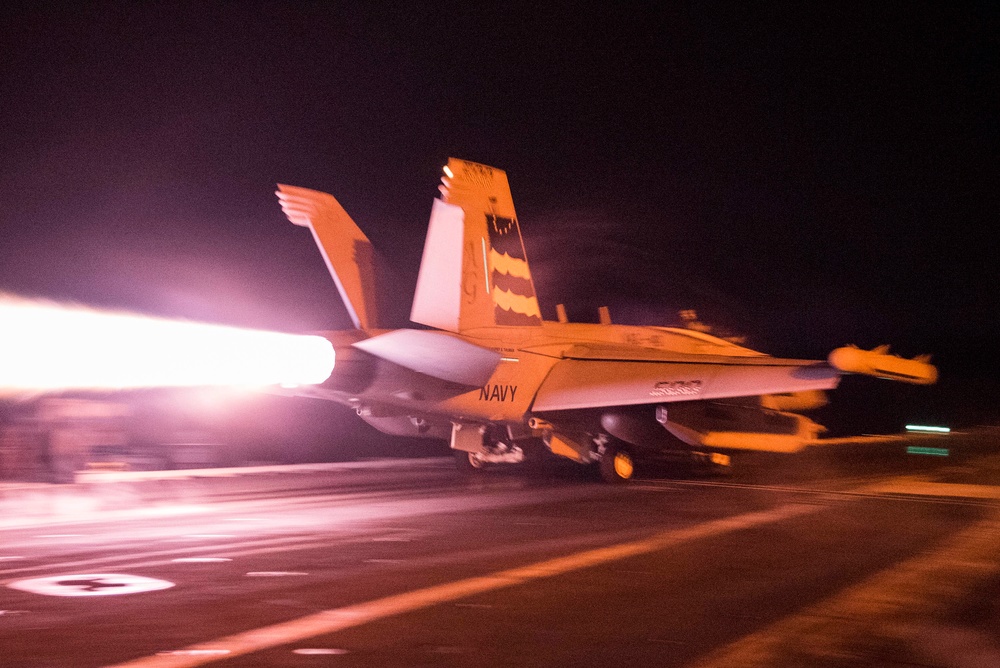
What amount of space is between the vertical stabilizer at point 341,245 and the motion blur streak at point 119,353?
3.88 m

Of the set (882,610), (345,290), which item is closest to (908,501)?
(882,610)

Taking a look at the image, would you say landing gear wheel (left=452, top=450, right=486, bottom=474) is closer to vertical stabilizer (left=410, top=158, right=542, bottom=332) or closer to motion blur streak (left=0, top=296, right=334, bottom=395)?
vertical stabilizer (left=410, top=158, right=542, bottom=332)

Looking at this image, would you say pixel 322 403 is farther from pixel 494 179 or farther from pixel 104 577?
pixel 104 577

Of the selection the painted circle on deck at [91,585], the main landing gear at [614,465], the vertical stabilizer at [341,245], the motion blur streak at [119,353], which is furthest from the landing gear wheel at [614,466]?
the painted circle on deck at [91,585]

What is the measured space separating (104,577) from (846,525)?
8682 millimetres

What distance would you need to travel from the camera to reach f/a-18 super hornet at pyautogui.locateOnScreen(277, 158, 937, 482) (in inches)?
655

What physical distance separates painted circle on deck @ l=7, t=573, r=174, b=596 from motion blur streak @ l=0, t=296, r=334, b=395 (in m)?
5.55

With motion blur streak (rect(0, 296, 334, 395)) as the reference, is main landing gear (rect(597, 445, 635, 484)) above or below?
below

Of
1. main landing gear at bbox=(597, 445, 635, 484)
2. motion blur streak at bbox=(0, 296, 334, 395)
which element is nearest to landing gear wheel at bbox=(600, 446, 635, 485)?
main landing gear at bbox=(597, 445, 635, 484)

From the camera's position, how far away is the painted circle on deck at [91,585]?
7594mm

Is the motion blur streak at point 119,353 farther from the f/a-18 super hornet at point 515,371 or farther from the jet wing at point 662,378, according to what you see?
the jet wing at point 662,378

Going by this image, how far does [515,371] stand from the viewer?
17.5 m

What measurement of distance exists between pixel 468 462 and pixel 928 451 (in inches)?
625

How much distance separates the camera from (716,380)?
672 inches
